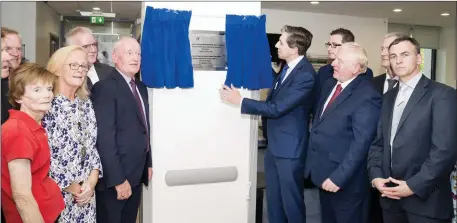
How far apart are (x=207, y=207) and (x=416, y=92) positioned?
155 centimetres

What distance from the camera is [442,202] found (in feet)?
6.63

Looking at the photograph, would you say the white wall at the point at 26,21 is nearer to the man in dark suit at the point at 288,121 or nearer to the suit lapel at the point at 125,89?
the suit lapel at the point at 125,89

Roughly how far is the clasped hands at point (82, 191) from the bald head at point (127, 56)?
71 centimetres

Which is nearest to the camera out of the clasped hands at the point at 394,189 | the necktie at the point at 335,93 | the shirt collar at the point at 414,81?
the clasped hands at the point at 394,189

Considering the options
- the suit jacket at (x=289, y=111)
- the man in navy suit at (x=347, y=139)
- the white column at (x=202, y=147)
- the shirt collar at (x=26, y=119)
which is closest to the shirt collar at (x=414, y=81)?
the man in navy suit at (x=347, y=139)

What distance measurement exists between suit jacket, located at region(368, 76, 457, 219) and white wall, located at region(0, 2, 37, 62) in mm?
6814

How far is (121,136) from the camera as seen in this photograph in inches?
92.5

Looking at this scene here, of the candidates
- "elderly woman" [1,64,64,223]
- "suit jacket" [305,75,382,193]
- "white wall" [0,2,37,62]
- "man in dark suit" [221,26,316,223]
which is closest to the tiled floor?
"man in dark suit" [221,26,316,223]

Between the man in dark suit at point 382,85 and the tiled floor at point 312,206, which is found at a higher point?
the man in dark suit at point 382,85

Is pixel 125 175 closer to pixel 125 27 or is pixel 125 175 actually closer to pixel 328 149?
pixel 328 149

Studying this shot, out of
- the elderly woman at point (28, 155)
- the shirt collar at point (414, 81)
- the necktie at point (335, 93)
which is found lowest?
the elderly woman at point (28, 155)

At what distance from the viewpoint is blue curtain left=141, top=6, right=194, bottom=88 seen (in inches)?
102

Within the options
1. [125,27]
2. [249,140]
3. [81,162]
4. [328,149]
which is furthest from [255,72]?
[125,27]

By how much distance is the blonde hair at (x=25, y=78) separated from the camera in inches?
68.6
